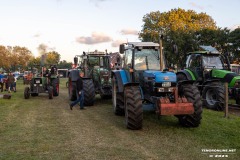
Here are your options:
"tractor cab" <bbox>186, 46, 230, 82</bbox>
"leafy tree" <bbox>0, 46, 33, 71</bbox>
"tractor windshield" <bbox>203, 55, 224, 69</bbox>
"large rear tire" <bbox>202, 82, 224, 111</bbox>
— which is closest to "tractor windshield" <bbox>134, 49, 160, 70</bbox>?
"large rear tire" <bbox>202, 82, 224, 111</bbox>

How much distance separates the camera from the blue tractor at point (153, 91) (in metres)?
7.43

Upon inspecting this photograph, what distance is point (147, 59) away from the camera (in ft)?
29.1

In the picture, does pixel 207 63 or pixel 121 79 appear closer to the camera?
pixel 121 79

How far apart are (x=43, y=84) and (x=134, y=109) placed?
34.5ft

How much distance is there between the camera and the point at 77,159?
5395 millimetres

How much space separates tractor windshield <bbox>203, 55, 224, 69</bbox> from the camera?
42.9ft

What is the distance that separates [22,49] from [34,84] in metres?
46.4

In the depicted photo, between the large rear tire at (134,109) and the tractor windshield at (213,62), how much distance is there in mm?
6543

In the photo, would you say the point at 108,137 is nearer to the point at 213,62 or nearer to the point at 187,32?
the point at 213,62

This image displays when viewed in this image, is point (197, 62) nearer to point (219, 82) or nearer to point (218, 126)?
point (219, 82)

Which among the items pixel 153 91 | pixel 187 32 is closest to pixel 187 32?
pixel 187 32

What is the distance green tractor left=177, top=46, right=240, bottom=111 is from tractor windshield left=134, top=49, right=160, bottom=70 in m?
3.54

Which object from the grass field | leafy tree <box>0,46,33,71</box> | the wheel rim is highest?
leafy tree <box>0,46,33,71</box>

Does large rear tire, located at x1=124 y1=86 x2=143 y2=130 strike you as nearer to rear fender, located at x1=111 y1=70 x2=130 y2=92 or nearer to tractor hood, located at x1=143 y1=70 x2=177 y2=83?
tractor hood, located at x1=143 y1=70 x2=177 y2=83
